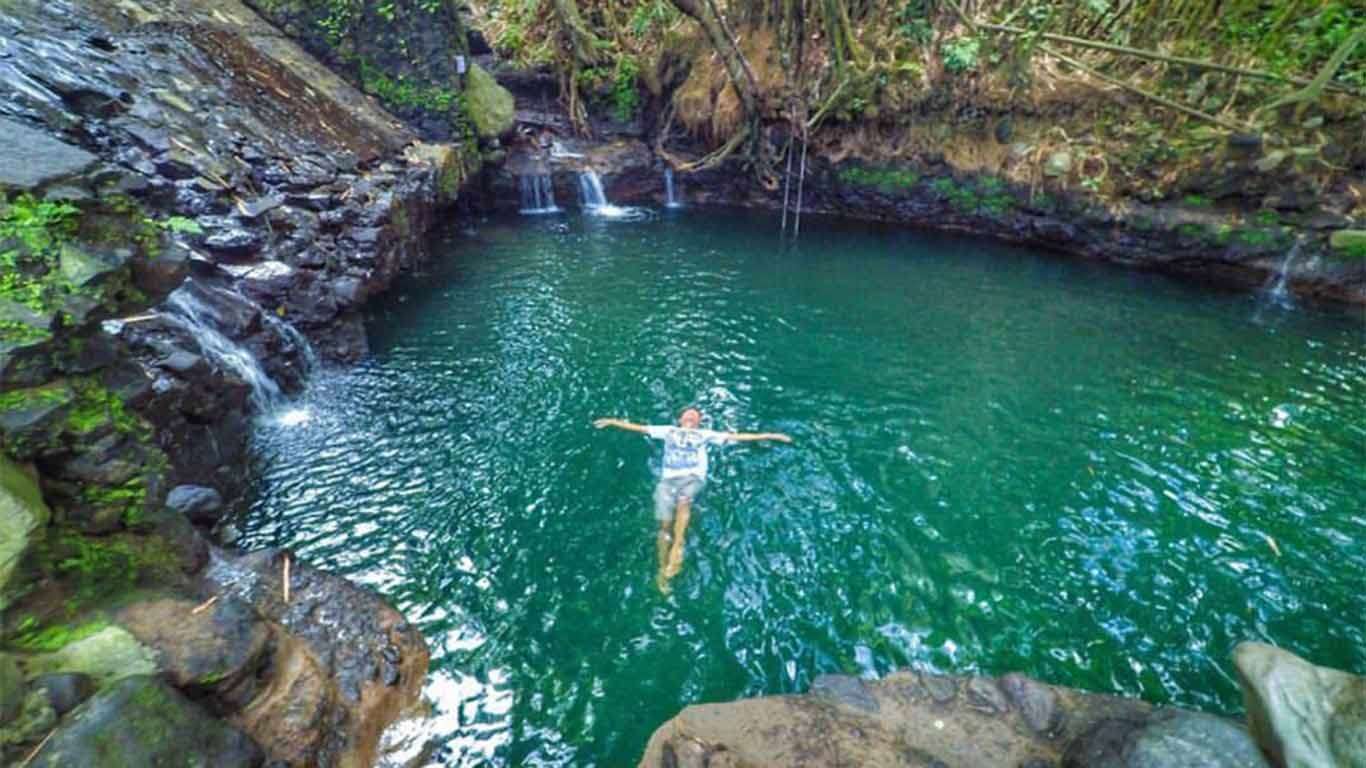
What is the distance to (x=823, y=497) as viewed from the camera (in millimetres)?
8078

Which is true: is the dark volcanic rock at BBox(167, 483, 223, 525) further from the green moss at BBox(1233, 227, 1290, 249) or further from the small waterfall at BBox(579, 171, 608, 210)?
the green moss at BBox(1233, 227, 1290, 249)

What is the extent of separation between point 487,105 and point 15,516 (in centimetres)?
1847

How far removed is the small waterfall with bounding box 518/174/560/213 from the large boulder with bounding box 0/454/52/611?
1880cm

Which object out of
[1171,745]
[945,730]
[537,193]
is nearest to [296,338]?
[945,730]

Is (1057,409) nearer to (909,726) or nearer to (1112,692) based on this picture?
(1112,692)

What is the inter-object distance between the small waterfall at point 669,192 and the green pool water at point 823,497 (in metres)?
10.3

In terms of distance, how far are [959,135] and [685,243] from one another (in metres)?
9.11

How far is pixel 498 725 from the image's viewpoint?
203 inches

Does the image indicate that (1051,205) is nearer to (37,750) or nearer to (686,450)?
(686,450)

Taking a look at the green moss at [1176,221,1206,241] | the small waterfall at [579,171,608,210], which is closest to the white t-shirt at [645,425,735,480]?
the green moss at [1176,221,1206,241]

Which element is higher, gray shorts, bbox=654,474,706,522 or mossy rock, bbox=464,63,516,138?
mossy rock, bbox=464,63,516,138

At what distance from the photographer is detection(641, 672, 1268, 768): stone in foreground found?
160 inches

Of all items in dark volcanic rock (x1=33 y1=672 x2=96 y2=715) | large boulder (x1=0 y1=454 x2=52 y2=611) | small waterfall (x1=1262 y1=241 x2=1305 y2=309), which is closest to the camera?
dark volcanic rock (x1=33 y1=672 x2=96 y2=715)

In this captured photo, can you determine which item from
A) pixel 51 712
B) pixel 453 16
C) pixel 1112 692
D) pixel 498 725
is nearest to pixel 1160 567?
pixel 1112 692
